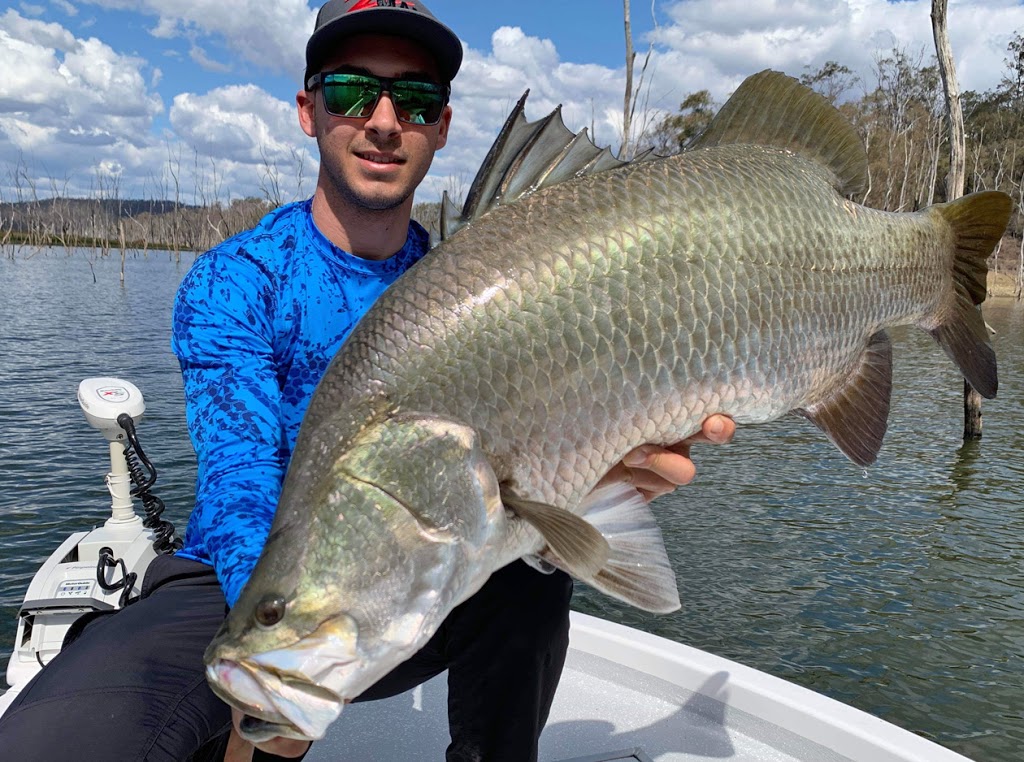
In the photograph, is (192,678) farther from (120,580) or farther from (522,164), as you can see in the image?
(120,580)

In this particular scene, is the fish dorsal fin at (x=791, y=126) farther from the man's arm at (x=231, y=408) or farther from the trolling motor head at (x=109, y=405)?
the trolling motor head at (x=109, y=405)

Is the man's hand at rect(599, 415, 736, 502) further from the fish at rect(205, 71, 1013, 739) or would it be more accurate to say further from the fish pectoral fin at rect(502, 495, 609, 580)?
the fish pectoral fin at rect(502, 495, 609, 580)

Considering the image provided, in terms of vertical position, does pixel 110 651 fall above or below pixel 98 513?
above

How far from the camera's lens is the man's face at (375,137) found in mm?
2553

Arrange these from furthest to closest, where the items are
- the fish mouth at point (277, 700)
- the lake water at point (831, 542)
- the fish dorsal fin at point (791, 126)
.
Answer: the lake water at point (831, 542) < the fish dorsal fin at point (791, 126) < the fish mouth at point (277, 700)

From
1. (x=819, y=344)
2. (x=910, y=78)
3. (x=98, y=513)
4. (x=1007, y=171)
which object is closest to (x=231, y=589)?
(x=819, y=344)

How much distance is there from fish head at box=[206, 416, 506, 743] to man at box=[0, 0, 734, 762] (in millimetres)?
346

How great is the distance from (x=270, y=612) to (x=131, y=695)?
0.82 meters

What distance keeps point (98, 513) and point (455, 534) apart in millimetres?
9798

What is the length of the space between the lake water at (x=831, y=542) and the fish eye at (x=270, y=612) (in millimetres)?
5188

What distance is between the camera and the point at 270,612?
1.43m

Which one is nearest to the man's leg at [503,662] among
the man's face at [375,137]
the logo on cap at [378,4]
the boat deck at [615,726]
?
the boat deck at [615,726]

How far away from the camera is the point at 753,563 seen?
8055 mm

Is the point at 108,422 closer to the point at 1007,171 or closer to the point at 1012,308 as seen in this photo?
the point at 1012,308
